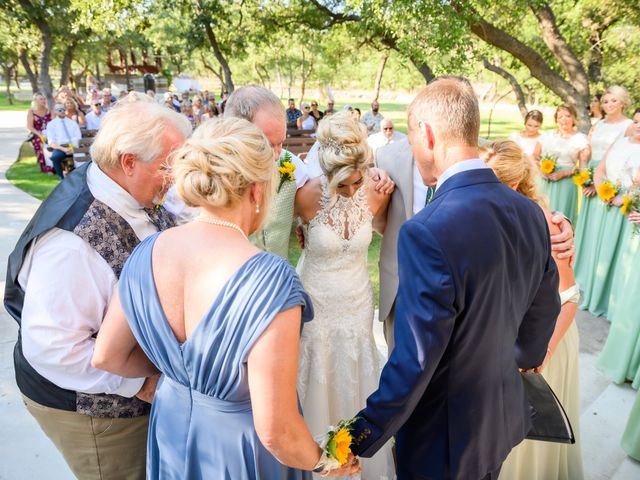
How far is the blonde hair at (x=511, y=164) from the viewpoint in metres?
2.50

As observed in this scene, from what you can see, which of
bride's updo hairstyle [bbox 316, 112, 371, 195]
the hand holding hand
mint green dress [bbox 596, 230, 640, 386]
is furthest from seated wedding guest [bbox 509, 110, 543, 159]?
bride's updo hairstyle [bbox 316, 112, 371, 195]

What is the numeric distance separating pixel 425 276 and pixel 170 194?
184cm

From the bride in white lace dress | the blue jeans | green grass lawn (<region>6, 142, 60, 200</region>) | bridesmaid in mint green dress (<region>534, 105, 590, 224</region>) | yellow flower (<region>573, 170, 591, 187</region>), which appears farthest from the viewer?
the blue jeans

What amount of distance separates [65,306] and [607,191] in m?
5.66

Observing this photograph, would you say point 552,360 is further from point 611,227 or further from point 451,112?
point 611,227

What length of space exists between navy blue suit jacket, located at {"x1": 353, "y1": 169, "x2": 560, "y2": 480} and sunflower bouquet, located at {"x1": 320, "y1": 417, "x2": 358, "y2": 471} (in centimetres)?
5

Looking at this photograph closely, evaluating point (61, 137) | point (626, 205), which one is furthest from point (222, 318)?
point (61, 137)

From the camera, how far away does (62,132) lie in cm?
1210

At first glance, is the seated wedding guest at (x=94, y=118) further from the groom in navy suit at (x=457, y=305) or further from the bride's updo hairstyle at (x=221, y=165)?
the groom in navy suit at (x=457, y=305)

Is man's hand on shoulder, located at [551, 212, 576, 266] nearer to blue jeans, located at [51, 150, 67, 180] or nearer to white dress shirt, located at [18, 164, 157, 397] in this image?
white dress shirt, located at [18, 164, 157, 397]

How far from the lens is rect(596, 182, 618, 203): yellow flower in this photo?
541cm

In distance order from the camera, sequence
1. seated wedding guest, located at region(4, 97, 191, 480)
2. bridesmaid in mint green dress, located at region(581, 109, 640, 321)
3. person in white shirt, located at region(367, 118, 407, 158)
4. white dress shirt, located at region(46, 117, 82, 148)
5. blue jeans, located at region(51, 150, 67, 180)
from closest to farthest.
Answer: seated wedding guest, located at region(4, 97, 191, 480) < bridesmaid in mint green dress, located at region(581, 109, 640, 321) < person in white shirt, located at region(367, 118, 407, 158) < blue jeans, located at region(51, 150, 67, 180) < white dress shirt, located at region(46, 117, 82, 148)

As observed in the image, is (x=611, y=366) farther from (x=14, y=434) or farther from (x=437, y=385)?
(x=14, y=434)

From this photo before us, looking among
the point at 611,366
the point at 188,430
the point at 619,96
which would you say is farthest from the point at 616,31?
the point at 188,430
